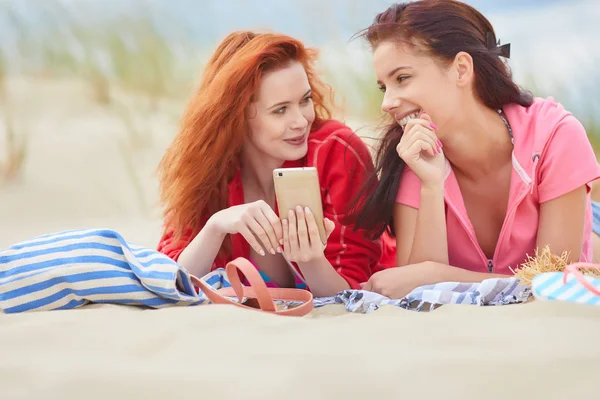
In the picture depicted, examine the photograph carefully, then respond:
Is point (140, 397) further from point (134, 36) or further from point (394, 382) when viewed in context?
point (134, 36)

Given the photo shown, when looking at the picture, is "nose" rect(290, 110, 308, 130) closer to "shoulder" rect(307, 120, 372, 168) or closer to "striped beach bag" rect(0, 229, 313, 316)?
"shoulder" rect(307, 120, 372, 168)

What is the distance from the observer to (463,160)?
8.46 ft

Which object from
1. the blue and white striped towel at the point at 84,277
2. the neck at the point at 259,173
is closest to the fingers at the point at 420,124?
the neck at the point at 259,173

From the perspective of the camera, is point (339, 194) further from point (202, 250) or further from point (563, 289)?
point (563, 289)

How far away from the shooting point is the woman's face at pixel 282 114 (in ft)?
8.64

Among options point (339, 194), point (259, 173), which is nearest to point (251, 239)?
point (339, 194)

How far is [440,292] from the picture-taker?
213 cm

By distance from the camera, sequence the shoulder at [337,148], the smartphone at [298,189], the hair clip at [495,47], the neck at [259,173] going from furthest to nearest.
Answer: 1. the neck at [259,173]
2. the shoulder at [337,148]
3. the hair clip at [495,47]
4. the smartphone at [298,189]

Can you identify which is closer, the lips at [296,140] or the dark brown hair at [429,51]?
the dark brown hair at [429,51]

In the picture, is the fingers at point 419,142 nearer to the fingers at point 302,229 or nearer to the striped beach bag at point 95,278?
the fingers at point 302,229

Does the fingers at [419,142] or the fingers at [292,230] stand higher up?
the fingers at [419,142]

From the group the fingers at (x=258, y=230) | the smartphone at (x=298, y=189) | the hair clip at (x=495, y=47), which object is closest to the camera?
the smartphone at (x=298, y=189)

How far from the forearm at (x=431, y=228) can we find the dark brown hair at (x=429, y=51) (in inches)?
5.4

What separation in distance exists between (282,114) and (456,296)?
0.91 meters
